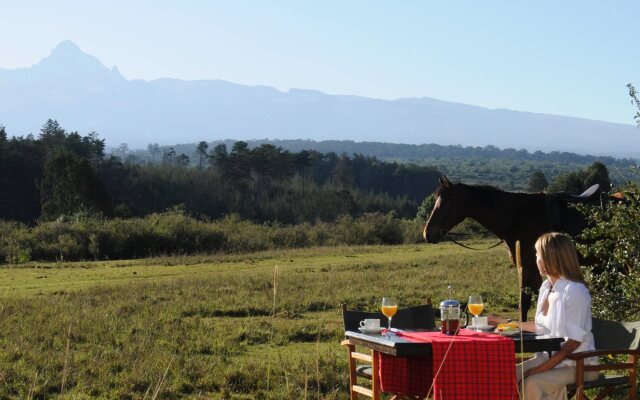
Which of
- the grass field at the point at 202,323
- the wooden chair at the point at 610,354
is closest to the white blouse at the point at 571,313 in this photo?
the wooden chair at the point at 610,354

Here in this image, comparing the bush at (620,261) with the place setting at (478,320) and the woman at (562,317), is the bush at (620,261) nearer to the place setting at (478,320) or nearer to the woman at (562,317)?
the woman at (562,317)

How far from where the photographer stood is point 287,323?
38.5 ft

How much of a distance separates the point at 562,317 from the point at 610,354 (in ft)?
1.45

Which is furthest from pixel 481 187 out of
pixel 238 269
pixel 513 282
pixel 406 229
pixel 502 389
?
pixel 406 229

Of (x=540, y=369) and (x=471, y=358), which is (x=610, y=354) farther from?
(x=471, y=358)

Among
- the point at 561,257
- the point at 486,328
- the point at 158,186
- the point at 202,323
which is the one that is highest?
the point at 561,257

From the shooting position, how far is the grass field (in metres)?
7.98

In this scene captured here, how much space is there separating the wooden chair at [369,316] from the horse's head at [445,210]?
2.71 metres

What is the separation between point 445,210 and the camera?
32.0ft

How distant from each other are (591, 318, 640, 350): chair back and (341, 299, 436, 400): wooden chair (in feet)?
3.98

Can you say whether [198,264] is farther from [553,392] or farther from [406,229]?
[553,392]

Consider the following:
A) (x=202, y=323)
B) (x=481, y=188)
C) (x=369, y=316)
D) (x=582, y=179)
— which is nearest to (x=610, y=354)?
(x=369, y=316)

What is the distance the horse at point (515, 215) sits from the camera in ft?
30.7

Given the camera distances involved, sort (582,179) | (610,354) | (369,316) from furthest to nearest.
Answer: (582,179)
(369,316)
(610,354)
